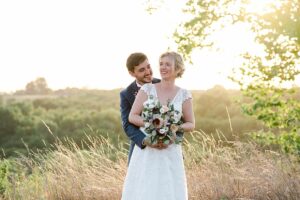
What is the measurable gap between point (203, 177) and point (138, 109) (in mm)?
2830

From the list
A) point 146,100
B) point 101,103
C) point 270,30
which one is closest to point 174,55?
point 146,100

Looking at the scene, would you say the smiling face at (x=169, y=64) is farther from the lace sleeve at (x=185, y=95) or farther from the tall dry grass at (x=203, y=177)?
the tall dry grass at (x=203, y=177)

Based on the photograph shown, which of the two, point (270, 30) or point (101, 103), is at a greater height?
point (270, 30)

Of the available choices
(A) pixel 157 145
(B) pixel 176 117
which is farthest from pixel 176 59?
(A) pixel 157 145

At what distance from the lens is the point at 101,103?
55.9 meters

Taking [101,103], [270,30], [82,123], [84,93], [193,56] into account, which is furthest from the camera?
[84,93]

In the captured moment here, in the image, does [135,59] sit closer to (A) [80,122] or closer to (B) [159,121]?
(B) [159,121]

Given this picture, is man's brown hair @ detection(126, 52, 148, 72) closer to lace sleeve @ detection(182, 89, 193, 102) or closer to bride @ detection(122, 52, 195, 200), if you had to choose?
bride @ detection(122, 52, 195, 200)

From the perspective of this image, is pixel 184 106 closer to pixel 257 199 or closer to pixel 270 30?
pixel 257 199

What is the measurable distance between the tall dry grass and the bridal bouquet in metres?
2.32

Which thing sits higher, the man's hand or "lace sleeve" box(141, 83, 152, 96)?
"lace sleeve" box(141, 83, 152, 96)

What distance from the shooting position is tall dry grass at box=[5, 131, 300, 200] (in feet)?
23.1

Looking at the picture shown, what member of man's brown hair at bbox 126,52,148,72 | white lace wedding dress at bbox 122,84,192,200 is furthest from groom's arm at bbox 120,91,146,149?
man's brown hair at bbox 126,52,148,72

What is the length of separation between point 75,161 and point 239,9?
13.2ft
